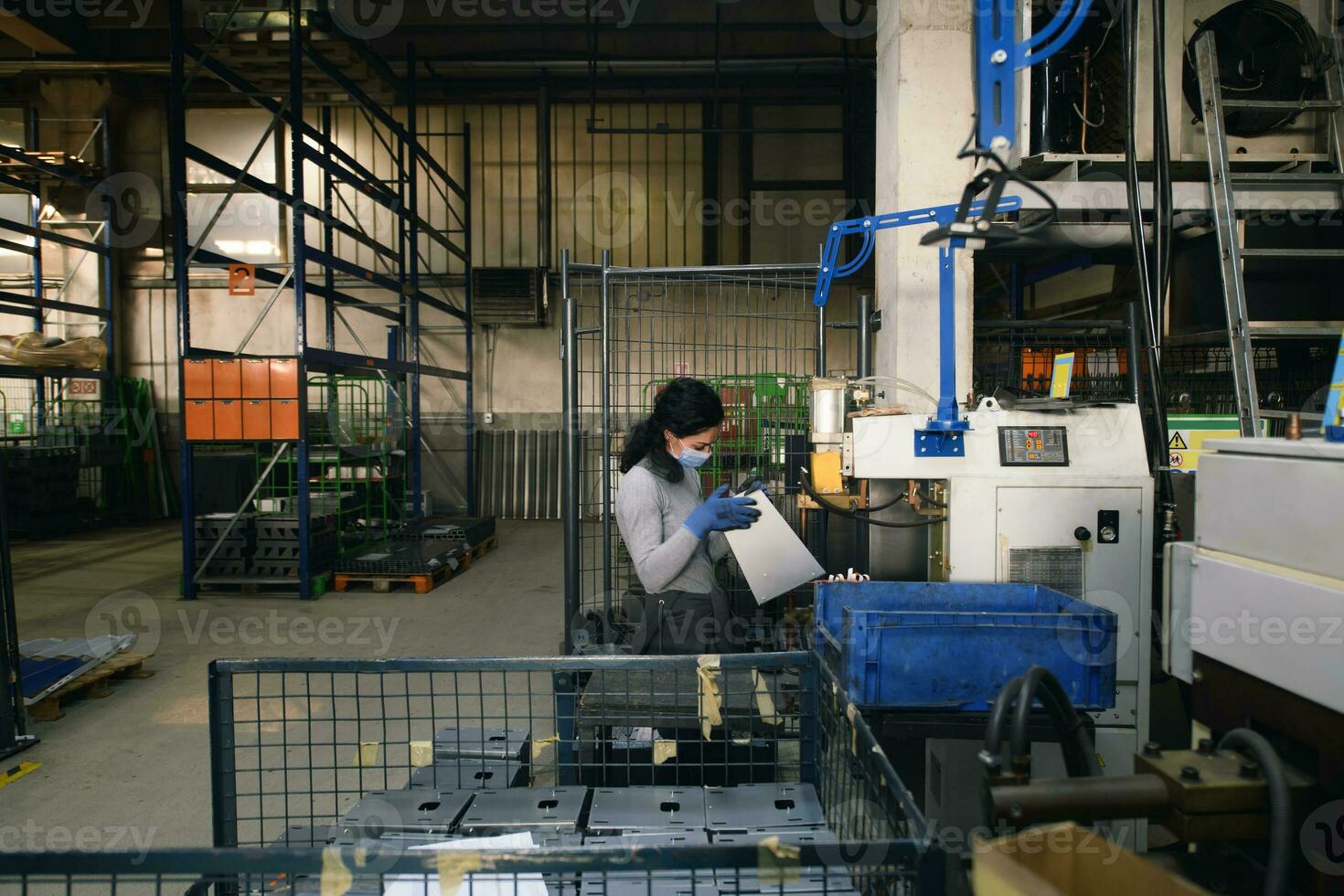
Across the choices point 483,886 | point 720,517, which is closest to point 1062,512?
point 720,517

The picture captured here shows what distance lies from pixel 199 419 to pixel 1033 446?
18.8 feet

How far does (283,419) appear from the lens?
5664mm

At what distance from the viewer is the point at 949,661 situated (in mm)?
1860

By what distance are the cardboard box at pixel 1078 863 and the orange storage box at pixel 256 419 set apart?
5907 mm

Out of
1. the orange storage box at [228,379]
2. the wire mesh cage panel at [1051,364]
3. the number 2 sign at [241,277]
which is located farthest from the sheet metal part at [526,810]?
the number 2 sign at [241,277]

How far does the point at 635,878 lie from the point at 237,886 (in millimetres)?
737

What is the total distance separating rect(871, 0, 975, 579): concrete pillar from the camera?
132 inches

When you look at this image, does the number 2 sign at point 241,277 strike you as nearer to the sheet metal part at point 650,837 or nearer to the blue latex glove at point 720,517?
the blue latex glove at point 720,517

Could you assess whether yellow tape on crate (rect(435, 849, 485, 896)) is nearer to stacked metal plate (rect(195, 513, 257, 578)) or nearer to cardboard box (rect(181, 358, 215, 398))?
cardboard box (rect(181, 358, 215, 398))

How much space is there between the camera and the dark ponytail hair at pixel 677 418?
267 cm

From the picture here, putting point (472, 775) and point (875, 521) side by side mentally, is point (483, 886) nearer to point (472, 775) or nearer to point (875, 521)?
point (472, 775)

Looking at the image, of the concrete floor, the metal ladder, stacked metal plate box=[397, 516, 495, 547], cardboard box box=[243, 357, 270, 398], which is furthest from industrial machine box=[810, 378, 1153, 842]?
stacked metal plate box=[397, 516, 495, 547]

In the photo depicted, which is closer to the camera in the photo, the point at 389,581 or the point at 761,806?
the point at 761,806

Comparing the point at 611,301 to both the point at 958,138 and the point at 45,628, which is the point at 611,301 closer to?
the point at 958,138
